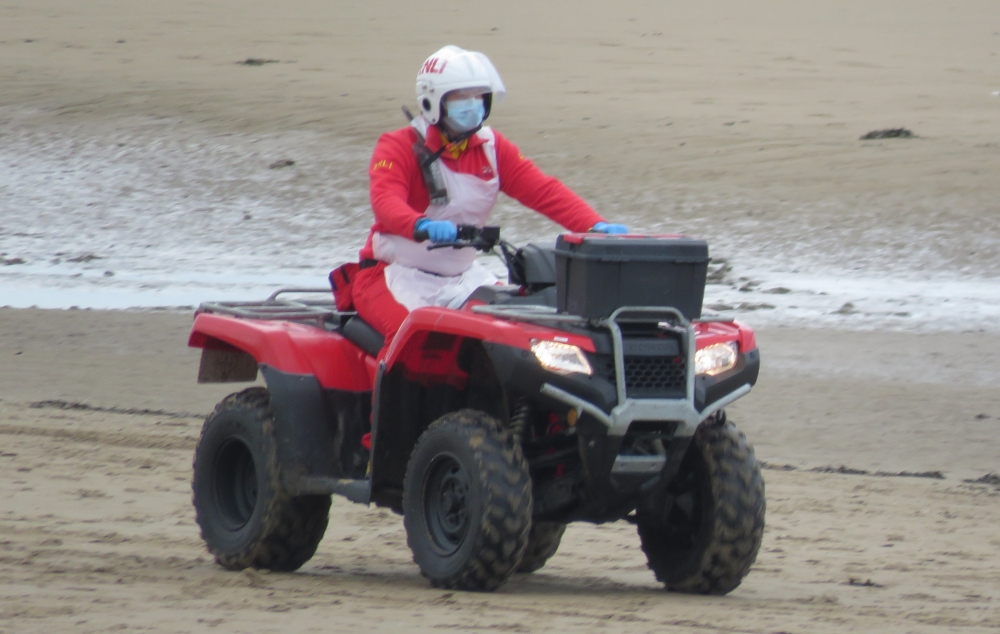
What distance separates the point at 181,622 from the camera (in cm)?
473

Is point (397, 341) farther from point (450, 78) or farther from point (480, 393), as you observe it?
point (450, 78)

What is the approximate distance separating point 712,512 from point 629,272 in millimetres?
911

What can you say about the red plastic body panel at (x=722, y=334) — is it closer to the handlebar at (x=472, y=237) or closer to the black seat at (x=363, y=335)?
the handlebar at (x=472, y=237)

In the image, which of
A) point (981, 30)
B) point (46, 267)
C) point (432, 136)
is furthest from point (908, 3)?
point (432, 136)

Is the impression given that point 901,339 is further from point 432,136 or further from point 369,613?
point 369,613

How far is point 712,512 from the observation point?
5496mm

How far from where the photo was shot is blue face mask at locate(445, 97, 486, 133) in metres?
5.76

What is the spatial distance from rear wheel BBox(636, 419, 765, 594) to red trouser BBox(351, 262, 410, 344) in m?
1.02

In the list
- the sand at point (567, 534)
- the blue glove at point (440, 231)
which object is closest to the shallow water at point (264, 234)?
the sand at point (567, 534)

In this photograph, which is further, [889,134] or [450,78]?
[889,134]

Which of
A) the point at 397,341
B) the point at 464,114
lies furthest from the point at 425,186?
the point at 397,341

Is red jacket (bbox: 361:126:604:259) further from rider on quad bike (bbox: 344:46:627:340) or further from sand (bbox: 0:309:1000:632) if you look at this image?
sand (bbox: 0:309:1000:632)

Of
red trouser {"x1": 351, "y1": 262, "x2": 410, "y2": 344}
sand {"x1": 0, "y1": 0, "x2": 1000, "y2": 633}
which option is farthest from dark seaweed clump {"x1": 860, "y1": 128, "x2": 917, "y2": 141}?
red trouser {"x1": 351, "y1": 262, "x2": 410, "y2": 344}

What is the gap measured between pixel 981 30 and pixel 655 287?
28.6m
